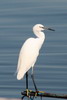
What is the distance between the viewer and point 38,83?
1168 cm

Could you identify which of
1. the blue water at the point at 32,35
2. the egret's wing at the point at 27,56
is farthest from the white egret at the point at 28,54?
the blue water at the point at 32,35

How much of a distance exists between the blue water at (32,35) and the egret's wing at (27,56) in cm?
174

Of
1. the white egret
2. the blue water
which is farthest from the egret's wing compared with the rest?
the blue water

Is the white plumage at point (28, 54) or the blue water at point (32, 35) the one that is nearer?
the white plumage at point (28, 54)

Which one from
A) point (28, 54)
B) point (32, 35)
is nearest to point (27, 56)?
point (28, 54)

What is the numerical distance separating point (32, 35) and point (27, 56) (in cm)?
689

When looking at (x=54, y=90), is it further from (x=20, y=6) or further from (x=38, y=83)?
(x=20, y=6)

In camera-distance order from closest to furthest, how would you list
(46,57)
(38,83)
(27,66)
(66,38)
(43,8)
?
(27,66) < (38,83) < (46,57) < (66,38) < (43,8)

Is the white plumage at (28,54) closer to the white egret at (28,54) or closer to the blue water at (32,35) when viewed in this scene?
the white egret at (28,54)

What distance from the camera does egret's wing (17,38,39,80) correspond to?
8406mm

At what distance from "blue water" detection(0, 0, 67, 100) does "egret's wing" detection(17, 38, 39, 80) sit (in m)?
1.74

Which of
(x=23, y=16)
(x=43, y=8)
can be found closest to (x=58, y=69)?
(x=23, y=16)

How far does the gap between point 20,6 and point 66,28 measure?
550cm

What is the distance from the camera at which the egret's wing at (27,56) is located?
841cm
